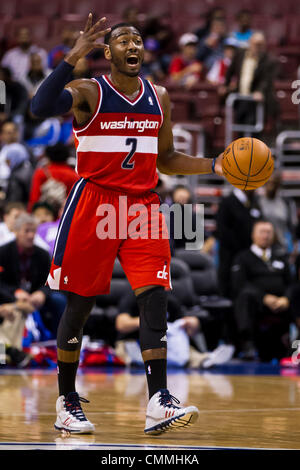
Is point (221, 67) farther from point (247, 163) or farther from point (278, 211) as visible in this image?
point (247, 163)

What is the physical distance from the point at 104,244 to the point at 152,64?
1090 cm

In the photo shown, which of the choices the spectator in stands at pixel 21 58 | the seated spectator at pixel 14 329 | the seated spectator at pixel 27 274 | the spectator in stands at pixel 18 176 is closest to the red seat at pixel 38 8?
the spectator in stands at pixel 21 58

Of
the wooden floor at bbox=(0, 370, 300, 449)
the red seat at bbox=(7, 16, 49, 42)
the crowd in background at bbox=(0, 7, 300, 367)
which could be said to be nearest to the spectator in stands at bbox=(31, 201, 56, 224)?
the crowd in background at bbox=(0, 7, 300, 367)

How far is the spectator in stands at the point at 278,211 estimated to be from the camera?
11484mm

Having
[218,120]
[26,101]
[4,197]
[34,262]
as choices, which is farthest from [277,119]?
[34,262]

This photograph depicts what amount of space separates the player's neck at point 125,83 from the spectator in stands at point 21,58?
10446 mm

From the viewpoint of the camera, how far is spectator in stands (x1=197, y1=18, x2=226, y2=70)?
15.2 meters

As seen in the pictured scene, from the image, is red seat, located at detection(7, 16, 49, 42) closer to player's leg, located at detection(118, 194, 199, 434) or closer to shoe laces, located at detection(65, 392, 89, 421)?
player's leg, located at detection(118, 194, 199, 434)

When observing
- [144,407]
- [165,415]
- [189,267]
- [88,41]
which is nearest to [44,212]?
[189,267]

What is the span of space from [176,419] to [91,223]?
3.57 feet

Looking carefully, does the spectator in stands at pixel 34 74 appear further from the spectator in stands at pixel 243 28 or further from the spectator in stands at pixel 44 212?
the spectator in stands at pixel 44 212

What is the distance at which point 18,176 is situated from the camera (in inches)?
435

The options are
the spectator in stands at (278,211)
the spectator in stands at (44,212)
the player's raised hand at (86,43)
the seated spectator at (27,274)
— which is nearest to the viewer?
the player's raised hand at (86,43)

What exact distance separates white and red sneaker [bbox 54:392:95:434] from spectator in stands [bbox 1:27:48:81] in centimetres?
1088
